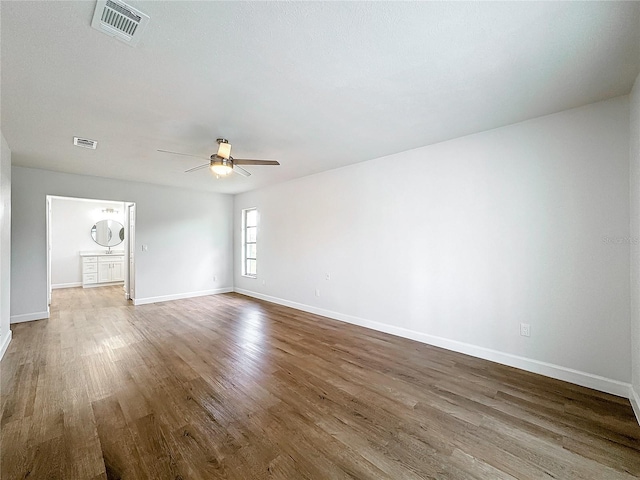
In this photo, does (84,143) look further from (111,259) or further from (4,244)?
(111,259)

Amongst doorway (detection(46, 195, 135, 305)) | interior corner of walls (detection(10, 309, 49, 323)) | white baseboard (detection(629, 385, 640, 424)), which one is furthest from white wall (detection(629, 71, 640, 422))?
doorway (detection(46, 195, 135, 305))

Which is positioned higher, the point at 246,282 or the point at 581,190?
the point at 581,190

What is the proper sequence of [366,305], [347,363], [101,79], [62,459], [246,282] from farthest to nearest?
[246,282] < [366,305] < [347,363] < [101,79] < [62,459]

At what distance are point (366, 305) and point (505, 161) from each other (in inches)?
104

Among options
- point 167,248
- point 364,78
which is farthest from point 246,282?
point 364,78

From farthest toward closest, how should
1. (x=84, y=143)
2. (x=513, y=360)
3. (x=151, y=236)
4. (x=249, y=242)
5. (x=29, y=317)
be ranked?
1. (x=249, y=242)
2. (x=151, y=236)
3. (x=29, y=317)
4. (x=84, y=143)
5. (x=513, y=360)

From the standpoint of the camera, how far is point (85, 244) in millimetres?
8188

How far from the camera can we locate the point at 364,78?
2090mm

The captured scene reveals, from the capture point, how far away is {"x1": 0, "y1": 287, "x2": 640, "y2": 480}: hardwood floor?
157cm

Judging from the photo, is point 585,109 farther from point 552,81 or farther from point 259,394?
point 259,394

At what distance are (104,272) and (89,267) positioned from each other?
15.8 inches

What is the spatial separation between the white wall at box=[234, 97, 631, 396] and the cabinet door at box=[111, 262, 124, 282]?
7.52 metres

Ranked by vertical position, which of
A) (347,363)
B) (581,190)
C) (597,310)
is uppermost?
(581,190)

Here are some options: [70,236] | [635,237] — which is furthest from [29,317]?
[635,237]
